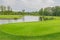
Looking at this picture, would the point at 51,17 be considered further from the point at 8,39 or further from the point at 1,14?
the point at 8,39

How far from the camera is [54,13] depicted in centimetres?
2394

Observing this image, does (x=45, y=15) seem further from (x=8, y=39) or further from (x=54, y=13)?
(x=8, y=39)

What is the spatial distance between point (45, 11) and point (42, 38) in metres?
13.5

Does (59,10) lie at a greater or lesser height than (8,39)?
greater

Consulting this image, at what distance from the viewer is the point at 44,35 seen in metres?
11.9

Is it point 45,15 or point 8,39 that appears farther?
point 45,15

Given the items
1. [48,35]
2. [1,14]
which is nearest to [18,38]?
[48,35]

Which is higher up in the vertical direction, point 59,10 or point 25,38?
point 59,10

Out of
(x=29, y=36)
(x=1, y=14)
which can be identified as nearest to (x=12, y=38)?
(x=29, y=36)

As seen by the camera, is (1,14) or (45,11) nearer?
(45,11)

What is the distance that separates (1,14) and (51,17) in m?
11.8

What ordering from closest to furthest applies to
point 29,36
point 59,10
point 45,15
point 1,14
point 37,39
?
point 37,39 → point 29,36 → point 59,10 → point 45,15 → point 1,14

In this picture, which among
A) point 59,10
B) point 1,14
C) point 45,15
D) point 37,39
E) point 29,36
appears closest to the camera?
point 37,39

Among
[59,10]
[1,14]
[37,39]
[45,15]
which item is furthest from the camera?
[1,14]
